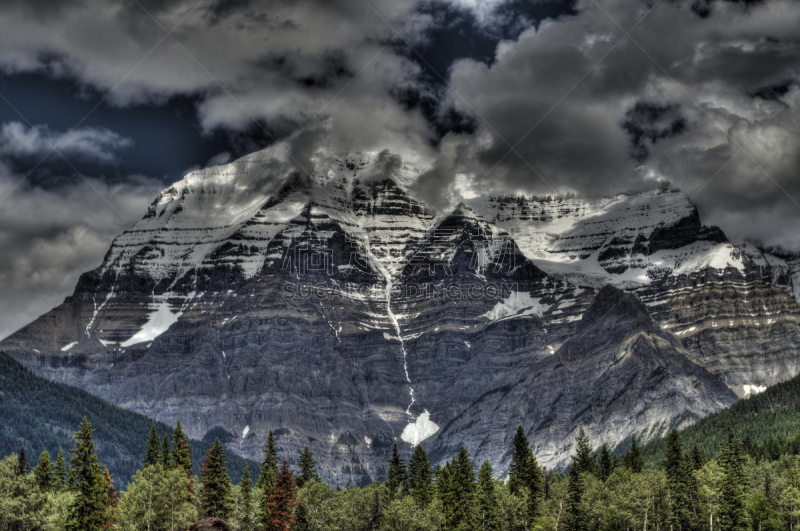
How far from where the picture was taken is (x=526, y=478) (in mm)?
185750

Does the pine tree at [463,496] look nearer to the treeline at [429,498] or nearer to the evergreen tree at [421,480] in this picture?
the treeline at [429,498]

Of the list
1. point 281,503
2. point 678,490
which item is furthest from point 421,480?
point 678,490

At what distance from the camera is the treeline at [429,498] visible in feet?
469

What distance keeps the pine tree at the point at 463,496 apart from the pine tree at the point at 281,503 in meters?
22.9

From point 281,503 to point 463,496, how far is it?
2671 centimetres

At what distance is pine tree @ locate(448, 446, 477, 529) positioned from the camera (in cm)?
17238

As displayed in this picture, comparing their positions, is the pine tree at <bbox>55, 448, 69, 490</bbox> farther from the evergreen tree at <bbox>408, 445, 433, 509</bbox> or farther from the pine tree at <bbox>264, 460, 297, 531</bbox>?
the evergreen tree at <bbox>408, 445, 433, 509</bbox>

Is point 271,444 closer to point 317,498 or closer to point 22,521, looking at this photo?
point 317,498

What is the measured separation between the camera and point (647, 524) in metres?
173

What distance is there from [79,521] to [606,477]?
93672 mm

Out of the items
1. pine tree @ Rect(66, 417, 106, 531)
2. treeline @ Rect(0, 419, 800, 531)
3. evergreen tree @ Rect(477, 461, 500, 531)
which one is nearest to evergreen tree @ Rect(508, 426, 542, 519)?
treeline @ Rect(0, 419, 800, 531)

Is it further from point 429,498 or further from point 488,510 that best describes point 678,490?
point 429,498

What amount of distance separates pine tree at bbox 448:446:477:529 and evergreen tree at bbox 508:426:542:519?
8915 millimetres

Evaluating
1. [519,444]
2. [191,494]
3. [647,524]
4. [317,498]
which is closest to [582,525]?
[647,524]
